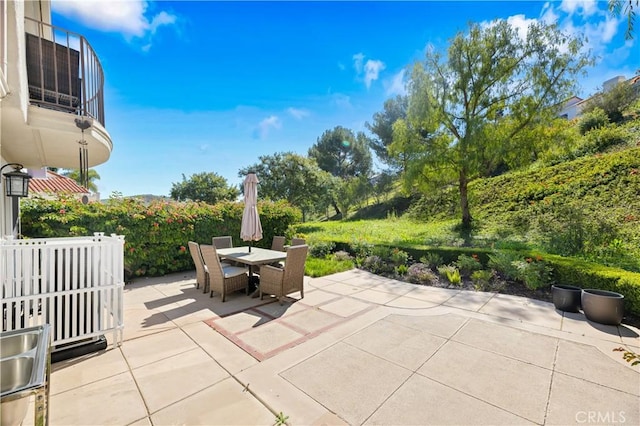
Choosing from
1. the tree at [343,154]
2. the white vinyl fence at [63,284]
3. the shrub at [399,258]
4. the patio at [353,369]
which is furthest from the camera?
the tree at [343,154]

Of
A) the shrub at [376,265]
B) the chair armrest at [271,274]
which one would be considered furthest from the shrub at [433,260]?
the chair armrest at [271,274]

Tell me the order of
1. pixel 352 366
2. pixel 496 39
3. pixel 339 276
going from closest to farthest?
pixel 352 366 → pixel 339 276 → pixel 496 39

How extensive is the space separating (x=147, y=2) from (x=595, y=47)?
14.0m

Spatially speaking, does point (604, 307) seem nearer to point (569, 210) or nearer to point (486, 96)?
point (569, 210)

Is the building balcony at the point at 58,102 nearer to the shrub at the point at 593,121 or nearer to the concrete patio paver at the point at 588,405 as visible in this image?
the concrete patio paver at the point at 588,405

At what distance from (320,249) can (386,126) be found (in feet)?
57.7

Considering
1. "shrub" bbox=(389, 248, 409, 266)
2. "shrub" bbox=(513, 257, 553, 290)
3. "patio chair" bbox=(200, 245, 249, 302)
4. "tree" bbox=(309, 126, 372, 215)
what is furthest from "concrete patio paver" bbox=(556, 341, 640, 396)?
"tree" bbox=(309, 126, 372, 215)

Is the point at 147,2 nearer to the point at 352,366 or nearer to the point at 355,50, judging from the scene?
the point at 355,50

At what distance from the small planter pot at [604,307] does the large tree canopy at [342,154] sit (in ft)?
83.8

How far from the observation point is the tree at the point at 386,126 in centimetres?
2294

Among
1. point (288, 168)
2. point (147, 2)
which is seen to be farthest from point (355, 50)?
point (288, 168)

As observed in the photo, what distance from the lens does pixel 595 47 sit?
31.3 feet

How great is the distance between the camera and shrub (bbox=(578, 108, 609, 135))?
1576 cm

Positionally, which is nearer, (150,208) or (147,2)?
(147,2)
